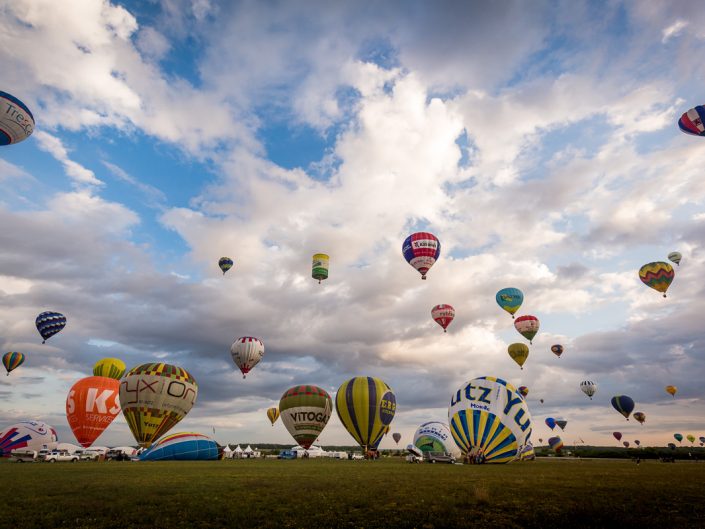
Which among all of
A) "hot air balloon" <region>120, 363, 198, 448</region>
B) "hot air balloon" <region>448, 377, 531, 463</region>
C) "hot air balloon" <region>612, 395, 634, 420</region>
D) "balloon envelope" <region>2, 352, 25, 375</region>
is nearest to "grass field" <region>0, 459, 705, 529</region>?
"hot air balloon" <region>448, 377, 531, 463</region>

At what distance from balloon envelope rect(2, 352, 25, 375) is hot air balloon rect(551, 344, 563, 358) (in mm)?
87842

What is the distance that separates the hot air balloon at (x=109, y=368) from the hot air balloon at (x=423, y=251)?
157 ft

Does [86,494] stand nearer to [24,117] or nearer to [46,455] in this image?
[24,117]

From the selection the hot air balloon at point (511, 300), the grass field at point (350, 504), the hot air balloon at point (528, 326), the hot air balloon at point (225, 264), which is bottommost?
the grass field at point (350, 504)

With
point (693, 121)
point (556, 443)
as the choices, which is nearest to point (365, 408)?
point (693, 121)

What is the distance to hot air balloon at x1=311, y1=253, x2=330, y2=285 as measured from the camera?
182ft

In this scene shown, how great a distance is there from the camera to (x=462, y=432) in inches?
1378

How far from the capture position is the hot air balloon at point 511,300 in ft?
180

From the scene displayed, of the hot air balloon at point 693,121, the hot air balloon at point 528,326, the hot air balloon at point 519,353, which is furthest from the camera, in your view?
the hot air balloon at point 519,353

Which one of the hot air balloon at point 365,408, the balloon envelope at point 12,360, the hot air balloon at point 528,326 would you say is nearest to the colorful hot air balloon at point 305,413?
the hot air balloon at point 365,408

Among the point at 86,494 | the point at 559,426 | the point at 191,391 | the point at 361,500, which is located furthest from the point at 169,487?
the point at 559,426

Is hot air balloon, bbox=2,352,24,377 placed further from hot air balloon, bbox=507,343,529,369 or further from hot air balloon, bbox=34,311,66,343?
hot air balloon, bbox=507,343,529,369

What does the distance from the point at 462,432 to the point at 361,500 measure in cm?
2259

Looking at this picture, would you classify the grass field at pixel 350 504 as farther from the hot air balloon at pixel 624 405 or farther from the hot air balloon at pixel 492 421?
the hot air balloon at pixel 624 405
